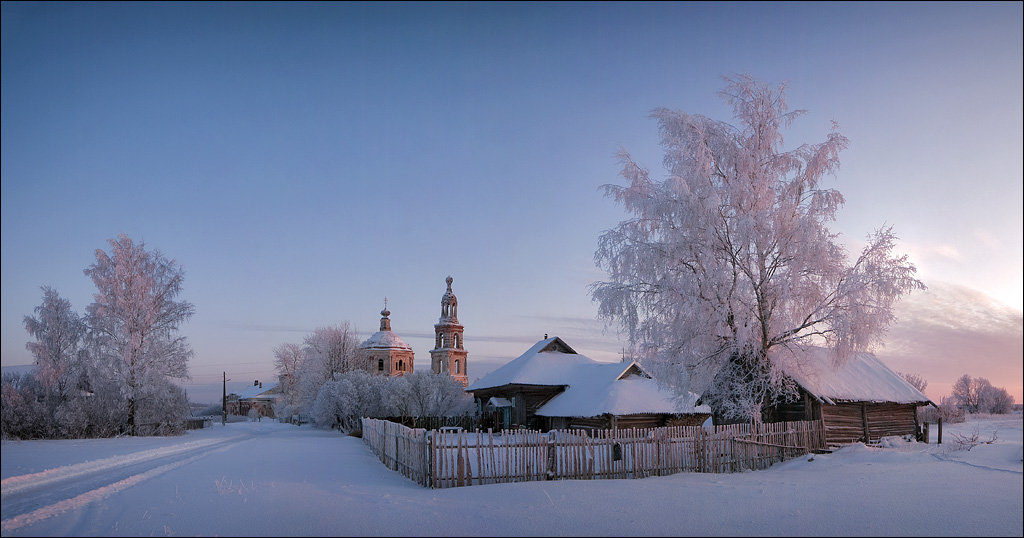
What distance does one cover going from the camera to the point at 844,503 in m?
10.3

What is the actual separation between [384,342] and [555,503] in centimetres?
7085

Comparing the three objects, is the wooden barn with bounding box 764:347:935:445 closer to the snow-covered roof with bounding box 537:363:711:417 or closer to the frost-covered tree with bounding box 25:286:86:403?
the snow-covered roof with bounding box 537:363:711:417

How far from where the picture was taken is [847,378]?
80.1ft

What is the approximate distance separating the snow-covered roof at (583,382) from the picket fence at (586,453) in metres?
8.51

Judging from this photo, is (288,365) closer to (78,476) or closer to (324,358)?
(324,358)

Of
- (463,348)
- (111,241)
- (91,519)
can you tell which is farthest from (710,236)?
(463,348)

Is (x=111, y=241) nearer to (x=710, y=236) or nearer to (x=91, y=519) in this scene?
(x=91, y=519)

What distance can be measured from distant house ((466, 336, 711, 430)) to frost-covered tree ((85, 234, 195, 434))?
20.0m

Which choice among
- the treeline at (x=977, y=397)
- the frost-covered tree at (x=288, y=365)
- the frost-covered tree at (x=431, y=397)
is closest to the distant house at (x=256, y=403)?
the frost-covered tree at (x=288, y=365)

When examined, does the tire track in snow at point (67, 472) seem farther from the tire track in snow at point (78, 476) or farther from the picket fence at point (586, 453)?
the picket fence at point (586, 453)

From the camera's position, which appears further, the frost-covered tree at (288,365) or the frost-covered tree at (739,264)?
the frost-covered tree at (288,365)

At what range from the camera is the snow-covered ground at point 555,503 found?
28.9 ft

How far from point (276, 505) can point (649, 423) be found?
2526cm

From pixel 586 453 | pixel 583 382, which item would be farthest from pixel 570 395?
pixel 586 453
